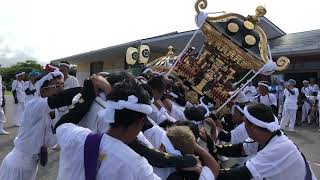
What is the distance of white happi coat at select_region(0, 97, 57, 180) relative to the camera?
381cm

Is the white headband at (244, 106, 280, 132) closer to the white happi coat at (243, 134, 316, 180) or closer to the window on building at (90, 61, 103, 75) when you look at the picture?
the white happi coat at (243, 134, 316, 180)

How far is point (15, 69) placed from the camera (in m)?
60.0

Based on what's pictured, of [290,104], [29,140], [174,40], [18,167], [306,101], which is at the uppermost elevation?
[29,140]

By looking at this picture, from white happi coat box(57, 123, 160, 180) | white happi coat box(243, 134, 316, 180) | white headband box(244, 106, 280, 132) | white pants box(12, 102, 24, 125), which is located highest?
white happi coat box(57, 123, 160, 180)

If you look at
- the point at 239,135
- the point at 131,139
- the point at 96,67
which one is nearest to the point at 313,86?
the point at 239,135

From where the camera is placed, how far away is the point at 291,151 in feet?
10.2

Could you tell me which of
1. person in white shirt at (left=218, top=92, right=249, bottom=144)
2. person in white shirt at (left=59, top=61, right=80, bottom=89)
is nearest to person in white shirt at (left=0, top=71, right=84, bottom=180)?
person in white shirt at (left=218, top=92, right=249, bottom=144)

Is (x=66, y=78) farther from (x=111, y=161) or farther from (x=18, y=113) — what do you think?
(x=18, y=113)

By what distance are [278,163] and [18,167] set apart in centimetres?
232

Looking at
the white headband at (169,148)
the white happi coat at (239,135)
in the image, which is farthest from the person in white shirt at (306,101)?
the white headband at (169,148)

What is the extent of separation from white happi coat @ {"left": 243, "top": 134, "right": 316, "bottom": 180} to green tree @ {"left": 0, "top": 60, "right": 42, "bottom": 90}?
5395 centimetres

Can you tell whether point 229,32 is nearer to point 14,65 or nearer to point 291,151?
point 291,151

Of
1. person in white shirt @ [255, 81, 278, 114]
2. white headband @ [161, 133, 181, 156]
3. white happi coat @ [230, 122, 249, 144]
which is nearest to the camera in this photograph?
white headband @ [161, 133, 181, 156]

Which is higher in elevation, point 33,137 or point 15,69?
point 33,137
